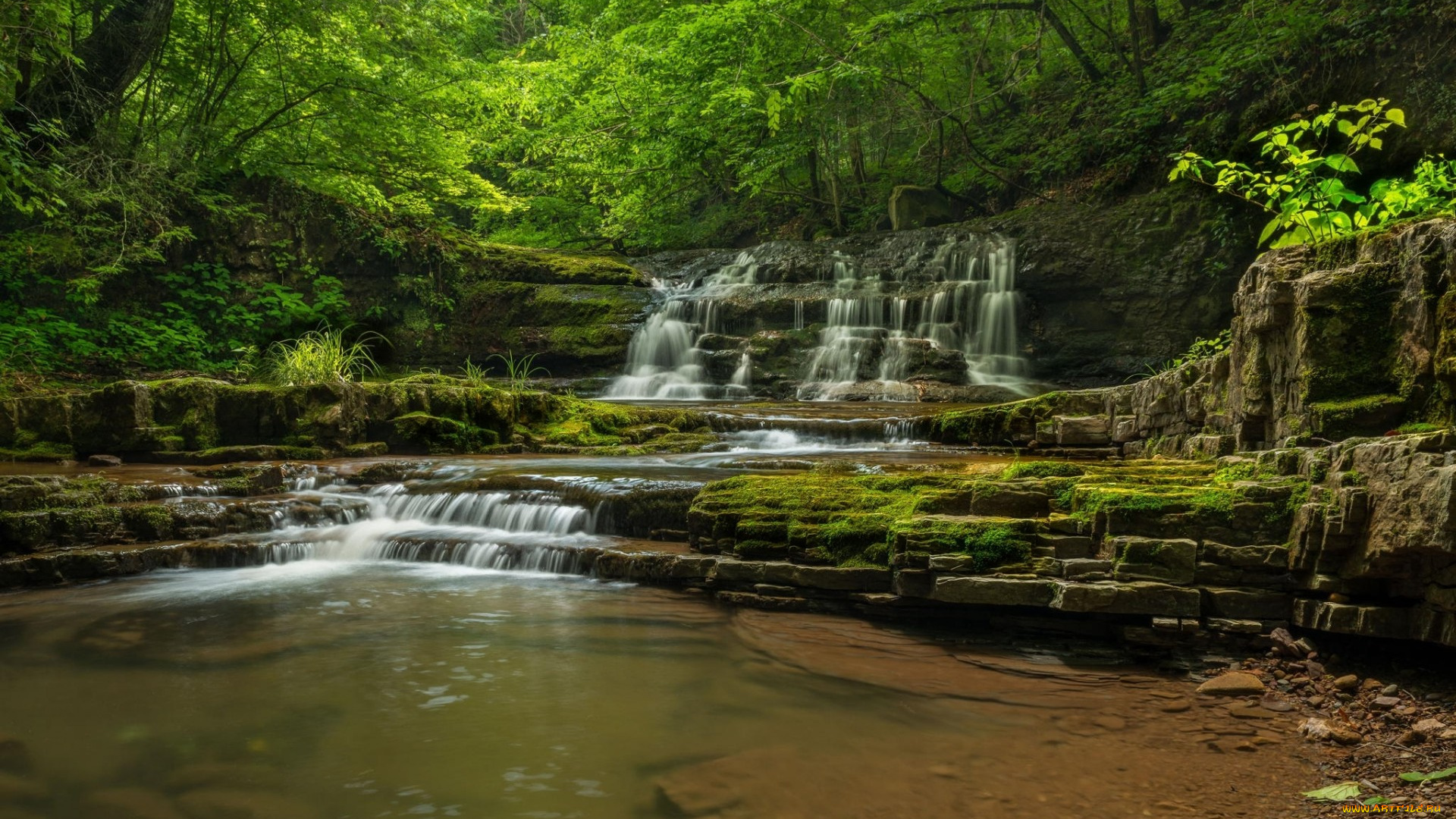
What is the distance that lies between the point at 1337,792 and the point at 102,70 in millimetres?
13608

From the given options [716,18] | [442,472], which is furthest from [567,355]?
[442,472]

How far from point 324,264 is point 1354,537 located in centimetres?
1565

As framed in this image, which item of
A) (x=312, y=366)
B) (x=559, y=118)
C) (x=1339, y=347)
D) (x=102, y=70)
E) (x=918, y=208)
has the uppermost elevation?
(x=559, y=118)

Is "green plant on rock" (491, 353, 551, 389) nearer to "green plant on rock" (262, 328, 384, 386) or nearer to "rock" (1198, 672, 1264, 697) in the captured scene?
"green plant on rock" (262, 328, 384, 386)

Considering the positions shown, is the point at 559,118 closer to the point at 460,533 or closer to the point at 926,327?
the point at 926,327

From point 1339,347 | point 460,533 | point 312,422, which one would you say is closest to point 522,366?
point 312,422

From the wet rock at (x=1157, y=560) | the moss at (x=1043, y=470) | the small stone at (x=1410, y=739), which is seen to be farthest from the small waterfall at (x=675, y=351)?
the small stone at (x=1410, y=739)

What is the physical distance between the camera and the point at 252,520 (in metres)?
6.61

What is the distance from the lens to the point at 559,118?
64.2ft

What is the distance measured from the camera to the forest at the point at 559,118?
33.6 ft

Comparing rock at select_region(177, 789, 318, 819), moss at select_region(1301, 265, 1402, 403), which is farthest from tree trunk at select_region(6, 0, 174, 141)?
moss at select_region(1301, 265, 1402, 403)

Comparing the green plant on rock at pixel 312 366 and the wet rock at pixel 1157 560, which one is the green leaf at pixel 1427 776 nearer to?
the wet rock at pixel 1157 560

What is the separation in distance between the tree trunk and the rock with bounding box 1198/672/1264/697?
12.5 metres

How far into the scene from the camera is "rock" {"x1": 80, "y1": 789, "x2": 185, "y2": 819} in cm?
252
